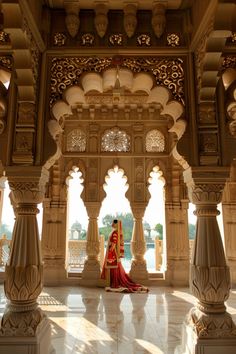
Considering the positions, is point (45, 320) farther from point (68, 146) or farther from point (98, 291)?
point (68, 146)

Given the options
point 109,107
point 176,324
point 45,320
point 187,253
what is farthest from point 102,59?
point 187,253

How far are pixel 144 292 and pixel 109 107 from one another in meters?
5.21

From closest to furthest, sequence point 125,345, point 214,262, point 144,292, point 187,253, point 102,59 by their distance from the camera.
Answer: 1. point 214,262
2. point 102,59
3. point 125,345
4. point 144,292
5. point 187,253

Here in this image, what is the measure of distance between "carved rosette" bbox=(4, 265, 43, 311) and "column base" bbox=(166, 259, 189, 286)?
6289 millimetres

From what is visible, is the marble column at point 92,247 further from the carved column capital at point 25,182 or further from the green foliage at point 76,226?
the carved column capital at point 25,182

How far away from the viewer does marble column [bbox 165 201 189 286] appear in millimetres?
8492

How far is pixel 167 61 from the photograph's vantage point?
3377 millimetres

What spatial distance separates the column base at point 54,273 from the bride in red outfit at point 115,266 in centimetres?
118

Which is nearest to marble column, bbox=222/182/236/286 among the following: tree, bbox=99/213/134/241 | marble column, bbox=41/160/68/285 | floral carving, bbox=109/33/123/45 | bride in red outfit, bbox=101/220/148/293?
bride in red outfit, bbox=101/220/148/293

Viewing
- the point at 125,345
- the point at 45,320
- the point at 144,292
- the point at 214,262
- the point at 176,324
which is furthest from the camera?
the point at 144,292

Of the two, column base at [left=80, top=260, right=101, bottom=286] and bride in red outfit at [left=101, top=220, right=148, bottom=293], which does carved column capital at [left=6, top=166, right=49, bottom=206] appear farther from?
column base at [left=80, top=260, right=101, bottom=286]

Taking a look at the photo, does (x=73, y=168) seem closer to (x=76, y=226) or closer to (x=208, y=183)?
(x=76, y=226)

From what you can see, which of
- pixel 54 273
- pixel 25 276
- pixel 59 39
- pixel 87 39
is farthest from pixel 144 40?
pixel 54 273

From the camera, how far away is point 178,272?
27.9 feet
